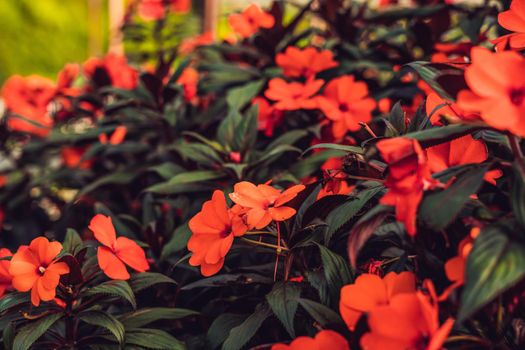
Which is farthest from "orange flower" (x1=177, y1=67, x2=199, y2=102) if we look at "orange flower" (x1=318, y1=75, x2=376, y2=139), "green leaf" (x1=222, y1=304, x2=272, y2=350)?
"green leaf" (x1=222, y1=304, x2=272, y2=350)

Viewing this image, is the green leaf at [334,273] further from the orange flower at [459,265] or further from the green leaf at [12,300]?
the green leaf at [12,300]

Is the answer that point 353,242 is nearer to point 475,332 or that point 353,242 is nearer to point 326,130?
point 475,332

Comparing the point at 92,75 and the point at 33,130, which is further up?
the point at 92,75

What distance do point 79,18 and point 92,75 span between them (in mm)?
6088

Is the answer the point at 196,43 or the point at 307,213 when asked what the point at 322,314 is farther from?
the point at 196,43

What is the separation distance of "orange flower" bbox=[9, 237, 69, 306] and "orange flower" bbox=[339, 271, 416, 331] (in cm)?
48

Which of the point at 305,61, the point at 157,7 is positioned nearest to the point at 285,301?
the point at 305,61

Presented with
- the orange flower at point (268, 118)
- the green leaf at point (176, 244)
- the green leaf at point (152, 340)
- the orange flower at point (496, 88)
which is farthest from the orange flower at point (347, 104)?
the orange flower at point (496, 88)

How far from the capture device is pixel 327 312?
83 centimetres

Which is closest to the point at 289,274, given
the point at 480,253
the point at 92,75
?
the point at 480,253

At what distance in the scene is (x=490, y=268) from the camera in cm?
63

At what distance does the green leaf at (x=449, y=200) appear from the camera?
0.67 meters

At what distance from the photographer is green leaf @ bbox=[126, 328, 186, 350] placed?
1.04 m

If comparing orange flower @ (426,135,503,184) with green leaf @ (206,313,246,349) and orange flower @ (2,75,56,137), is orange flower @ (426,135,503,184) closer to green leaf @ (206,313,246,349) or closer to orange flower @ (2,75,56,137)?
green leaf @ (206,313,246,349)
